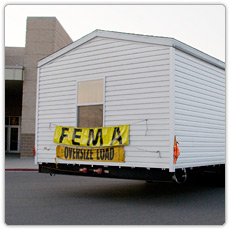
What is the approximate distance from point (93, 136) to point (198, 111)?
2.34 metres

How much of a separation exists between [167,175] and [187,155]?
0.82 m

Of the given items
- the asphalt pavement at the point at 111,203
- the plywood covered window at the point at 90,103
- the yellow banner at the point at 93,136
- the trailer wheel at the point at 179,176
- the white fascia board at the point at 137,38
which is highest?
the white fascia board at the point at 137,38

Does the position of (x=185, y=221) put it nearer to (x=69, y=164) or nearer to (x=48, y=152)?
(x=69, y=164)

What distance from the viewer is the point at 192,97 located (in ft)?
23.9

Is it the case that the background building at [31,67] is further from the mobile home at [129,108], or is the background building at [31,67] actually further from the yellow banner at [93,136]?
the yellow banner at [93,136]

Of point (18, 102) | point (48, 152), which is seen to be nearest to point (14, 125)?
point (18, 102)

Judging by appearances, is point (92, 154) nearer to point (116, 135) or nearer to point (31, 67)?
point (116, 135)

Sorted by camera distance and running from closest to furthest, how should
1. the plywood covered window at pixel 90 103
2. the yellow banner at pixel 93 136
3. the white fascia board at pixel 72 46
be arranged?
the yellow banner at pixel 93 136, the plywood covered window at pixel 90 103, the white fascia board at pixel 72 46

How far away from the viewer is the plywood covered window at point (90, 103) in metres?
7.60

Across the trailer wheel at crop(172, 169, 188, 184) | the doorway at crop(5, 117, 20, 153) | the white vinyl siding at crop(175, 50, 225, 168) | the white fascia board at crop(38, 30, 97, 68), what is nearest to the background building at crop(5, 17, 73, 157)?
the doorway at crop(5, 117, 20, 153)

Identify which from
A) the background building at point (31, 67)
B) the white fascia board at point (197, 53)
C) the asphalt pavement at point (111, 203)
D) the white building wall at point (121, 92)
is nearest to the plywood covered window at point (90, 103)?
the white building wall at point (121, 92)

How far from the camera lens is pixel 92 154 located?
7.43 metres

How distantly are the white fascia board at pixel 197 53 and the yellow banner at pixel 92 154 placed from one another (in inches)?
90.7

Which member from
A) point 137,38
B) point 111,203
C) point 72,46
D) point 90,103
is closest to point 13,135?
point 72,46
